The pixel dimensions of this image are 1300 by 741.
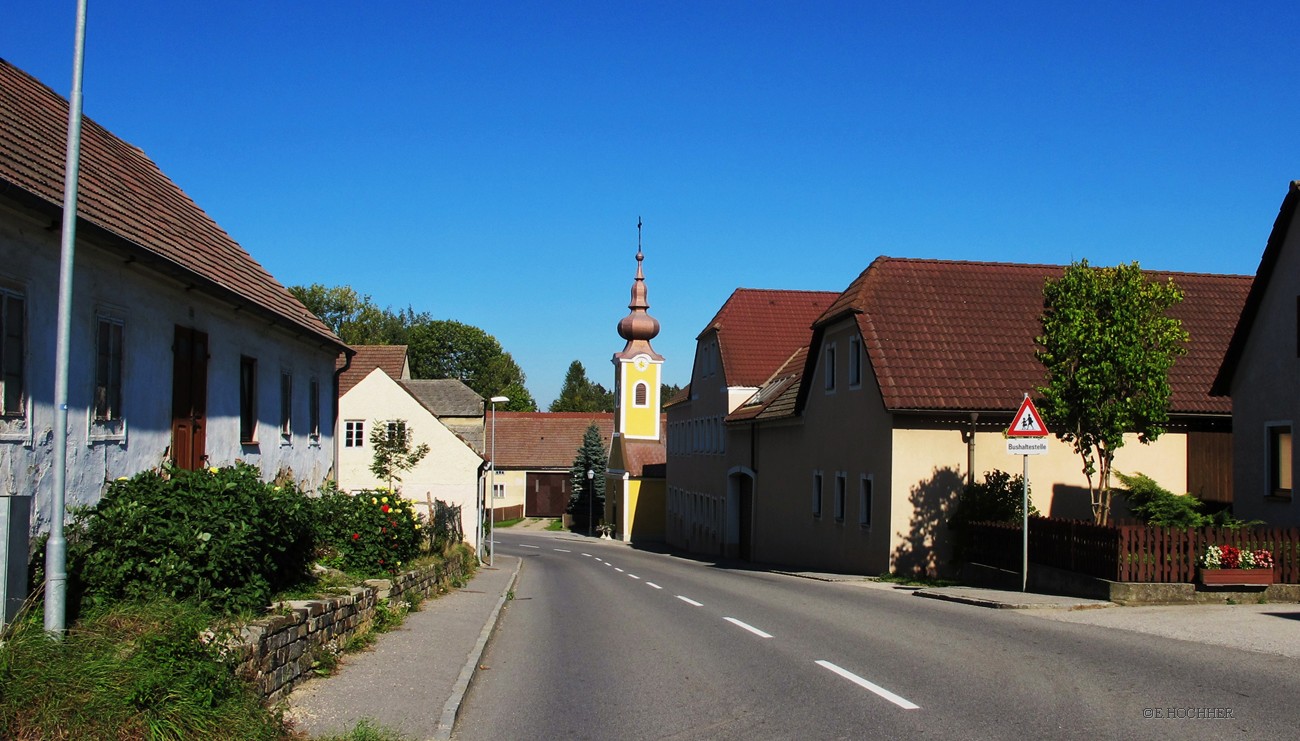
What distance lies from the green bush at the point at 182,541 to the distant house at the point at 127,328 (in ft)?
3.51

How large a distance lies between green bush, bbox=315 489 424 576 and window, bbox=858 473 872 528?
12.9m

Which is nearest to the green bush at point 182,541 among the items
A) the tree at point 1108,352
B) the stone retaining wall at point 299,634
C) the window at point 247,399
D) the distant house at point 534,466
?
the stone retaining wall at point 299,634

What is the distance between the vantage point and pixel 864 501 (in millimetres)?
26625

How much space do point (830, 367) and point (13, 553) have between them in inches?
949

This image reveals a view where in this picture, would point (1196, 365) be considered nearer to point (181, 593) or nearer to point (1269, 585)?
point (1269, 585)

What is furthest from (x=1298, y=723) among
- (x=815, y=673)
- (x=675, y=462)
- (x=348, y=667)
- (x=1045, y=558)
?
(x=675, y=462)

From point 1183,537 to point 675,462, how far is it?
41.3 metres

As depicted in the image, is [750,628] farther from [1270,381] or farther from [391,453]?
[391,453]

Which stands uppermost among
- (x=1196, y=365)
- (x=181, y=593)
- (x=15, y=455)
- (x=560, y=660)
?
(x=1196, y=365)

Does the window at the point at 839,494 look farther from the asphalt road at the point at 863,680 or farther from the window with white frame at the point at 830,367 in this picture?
the asphalt road at the point at 863,680

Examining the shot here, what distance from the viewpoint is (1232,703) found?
327 inches

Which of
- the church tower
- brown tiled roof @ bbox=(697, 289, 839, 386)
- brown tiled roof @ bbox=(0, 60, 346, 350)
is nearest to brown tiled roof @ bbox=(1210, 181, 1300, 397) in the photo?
brown tiled roof @ bbox=(0, 60, 346, 350)

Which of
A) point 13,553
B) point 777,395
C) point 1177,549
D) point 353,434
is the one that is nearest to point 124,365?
point 13,553

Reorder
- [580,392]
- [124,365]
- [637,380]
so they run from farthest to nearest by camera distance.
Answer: [580,392]
[637,380]
[124,365]
